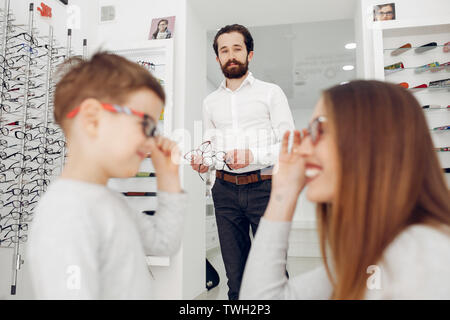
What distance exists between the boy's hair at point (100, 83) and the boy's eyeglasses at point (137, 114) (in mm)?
21

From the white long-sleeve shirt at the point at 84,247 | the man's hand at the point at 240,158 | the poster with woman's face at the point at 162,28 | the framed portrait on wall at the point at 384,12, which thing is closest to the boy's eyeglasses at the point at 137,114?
the white long-sleeve shirt at the point at 84,247

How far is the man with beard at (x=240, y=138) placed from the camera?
6.68 ft

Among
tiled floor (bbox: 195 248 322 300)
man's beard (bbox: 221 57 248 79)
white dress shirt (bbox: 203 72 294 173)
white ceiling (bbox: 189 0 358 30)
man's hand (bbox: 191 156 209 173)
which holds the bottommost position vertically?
tiled floor (bbox: 195 248 322 300)

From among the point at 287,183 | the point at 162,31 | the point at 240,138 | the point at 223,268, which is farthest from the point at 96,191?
the point at 223,268

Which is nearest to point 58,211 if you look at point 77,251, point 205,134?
point 77,251

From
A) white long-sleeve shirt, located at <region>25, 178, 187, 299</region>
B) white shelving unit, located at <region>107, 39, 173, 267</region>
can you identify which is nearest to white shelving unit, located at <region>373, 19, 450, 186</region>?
white shelving unit, located at <region>107, 39, 173, 267</region>

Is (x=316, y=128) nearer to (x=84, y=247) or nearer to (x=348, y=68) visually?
(x=84, y=247)

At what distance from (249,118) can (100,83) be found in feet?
4.87

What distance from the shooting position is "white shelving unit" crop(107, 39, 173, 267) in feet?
9.61

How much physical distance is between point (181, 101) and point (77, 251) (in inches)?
97.9

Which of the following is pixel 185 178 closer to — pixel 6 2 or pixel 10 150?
pixel 10 150

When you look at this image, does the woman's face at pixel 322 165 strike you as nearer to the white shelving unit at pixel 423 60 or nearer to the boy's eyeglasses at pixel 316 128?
the boy's eyeglasses at pixel 316 128

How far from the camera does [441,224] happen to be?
2.11 ft

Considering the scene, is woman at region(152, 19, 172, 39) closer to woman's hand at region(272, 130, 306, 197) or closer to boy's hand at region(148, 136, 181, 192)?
boy's hand at region(148, 136, 181, 192)
